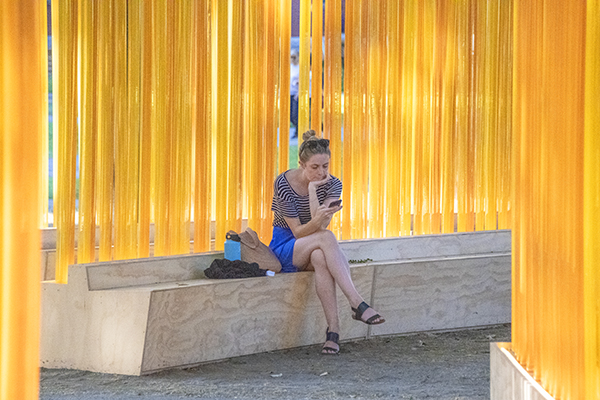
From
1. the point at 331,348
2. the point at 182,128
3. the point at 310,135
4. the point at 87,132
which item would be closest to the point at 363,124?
the point at 310,135

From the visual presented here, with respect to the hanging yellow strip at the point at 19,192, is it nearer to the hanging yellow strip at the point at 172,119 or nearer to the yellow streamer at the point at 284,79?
the hanging yellow strip at the point at 172,119

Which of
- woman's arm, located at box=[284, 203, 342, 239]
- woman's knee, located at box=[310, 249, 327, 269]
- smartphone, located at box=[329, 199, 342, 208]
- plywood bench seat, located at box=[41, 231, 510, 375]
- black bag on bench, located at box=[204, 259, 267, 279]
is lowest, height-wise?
plywood bench seat, located at box=[41, 231, 510, 375]

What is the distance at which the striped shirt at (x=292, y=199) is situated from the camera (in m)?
4.76

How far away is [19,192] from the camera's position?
5.15 ft

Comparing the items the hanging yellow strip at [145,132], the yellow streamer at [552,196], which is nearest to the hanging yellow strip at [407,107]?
the hanging yellow strip at [145,132]

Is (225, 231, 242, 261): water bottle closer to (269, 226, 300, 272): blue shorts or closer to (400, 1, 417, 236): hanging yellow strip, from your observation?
(269, 226, 300, 272): blue shorts

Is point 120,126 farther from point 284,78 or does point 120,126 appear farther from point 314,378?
point 314,378

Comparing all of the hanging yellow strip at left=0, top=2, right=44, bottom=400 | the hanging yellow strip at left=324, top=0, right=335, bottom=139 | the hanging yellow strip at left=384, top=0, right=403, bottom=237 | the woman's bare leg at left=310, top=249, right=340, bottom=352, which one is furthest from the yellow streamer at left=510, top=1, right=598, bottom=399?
the hanging yellow strip at left=384, top=0, right=403, bottom=237

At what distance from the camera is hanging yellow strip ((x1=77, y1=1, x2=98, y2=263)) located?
14.1ft

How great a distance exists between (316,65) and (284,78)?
0.26m

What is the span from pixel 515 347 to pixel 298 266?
227cm

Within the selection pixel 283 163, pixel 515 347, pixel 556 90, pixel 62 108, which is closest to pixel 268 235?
pixel 283 163

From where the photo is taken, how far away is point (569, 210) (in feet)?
6.95

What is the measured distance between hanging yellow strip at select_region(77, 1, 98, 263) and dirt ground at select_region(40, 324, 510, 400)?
2.51 ft
